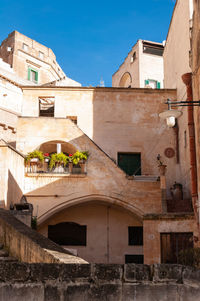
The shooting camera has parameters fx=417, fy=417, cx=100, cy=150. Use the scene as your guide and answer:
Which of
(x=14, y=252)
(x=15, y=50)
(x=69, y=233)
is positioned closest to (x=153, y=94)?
(x=69, y=233)

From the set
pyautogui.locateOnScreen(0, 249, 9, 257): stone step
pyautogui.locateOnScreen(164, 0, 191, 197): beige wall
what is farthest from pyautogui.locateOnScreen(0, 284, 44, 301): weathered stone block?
pyautogui.locateOnScreen(164, 0, 191, 197): beige wall

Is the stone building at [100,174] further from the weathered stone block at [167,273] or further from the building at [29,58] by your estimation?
the building at [29,58]

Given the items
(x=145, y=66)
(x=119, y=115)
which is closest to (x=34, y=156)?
(x=119, y=115)

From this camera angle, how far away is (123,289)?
452cm

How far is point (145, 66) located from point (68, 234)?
20.2 meters

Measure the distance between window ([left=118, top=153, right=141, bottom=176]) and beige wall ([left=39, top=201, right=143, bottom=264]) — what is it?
2.82m

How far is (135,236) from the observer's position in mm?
21125

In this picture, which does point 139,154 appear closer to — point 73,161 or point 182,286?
point 73,161

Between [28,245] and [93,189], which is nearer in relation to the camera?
[28,245]

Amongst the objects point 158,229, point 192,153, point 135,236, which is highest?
point 192,153

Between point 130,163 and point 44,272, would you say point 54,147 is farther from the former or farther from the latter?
point 44,272

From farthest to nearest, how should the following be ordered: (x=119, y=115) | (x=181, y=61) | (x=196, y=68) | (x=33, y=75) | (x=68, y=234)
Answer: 1. (x=33, y=75)
2. (x=119, y=115)
3. (x=181, y=61)
4. (x=68, y=234)
5. (x=196, y=68)

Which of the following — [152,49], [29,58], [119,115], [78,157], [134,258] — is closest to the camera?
[78,157]

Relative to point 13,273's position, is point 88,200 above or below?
above
